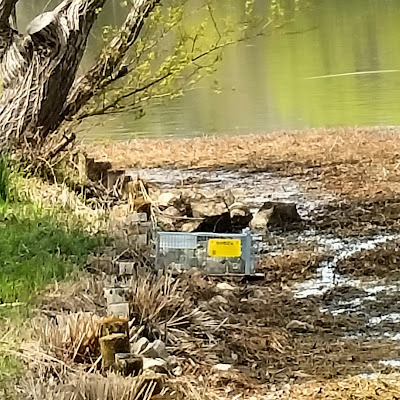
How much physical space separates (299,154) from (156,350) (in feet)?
12.0

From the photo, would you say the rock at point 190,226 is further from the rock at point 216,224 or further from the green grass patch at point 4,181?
the green grass patch at point 4,181

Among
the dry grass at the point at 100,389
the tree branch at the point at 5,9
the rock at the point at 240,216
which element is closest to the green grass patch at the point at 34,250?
the dry grass at the point at 100,389

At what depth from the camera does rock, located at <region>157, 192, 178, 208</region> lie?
12.8 feet

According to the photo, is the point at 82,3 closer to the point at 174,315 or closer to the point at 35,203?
the point at 35,203

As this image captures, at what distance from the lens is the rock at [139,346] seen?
212cm

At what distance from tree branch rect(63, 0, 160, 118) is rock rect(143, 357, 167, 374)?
262 centimetres

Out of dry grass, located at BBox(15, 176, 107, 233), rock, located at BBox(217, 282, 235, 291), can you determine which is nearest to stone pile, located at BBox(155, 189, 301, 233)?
dry grass, located at BBox(15, 176, 107, 233)

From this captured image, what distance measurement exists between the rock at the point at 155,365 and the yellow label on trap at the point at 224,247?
94cm

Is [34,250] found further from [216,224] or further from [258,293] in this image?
[216,224]

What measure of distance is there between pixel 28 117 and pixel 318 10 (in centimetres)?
874

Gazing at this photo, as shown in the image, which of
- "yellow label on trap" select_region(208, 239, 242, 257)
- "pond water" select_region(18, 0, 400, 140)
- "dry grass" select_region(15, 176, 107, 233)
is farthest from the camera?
"pond water" select_region(18, 0, 400, 140)

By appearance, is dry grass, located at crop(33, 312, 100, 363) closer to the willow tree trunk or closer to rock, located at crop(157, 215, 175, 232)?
rock, located at crop(157, 215, 175, 232)

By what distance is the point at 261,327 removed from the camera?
259cm

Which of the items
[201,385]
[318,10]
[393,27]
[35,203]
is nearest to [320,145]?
[35,203]
